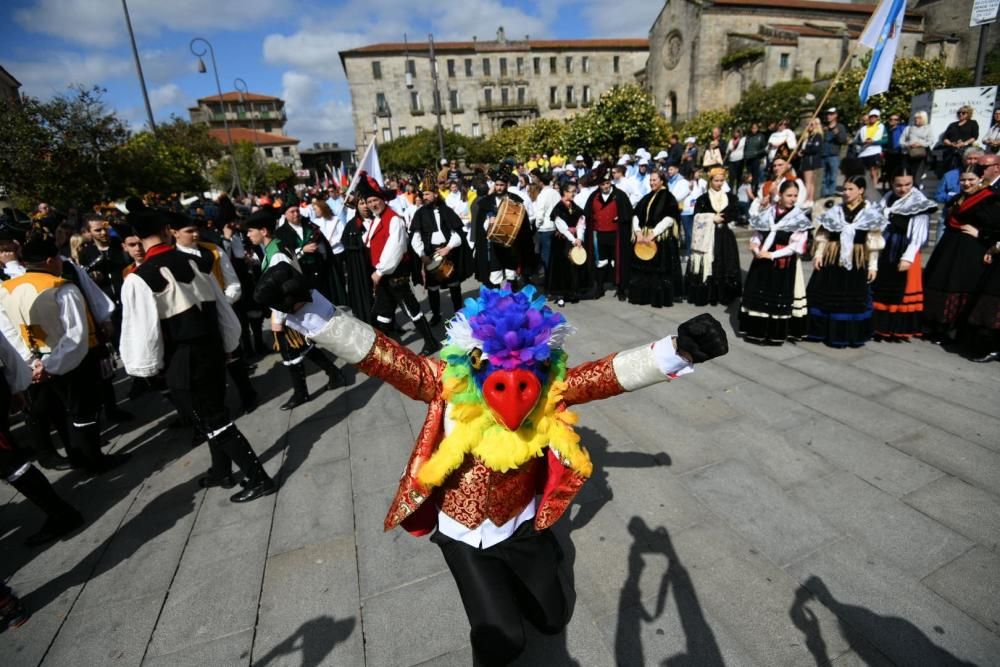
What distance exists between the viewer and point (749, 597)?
2.65 meters

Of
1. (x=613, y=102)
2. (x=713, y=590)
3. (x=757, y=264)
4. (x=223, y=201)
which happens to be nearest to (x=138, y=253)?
(x=223, y=201)

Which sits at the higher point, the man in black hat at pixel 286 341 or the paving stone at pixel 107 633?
the man in black hat at pixel 286 341

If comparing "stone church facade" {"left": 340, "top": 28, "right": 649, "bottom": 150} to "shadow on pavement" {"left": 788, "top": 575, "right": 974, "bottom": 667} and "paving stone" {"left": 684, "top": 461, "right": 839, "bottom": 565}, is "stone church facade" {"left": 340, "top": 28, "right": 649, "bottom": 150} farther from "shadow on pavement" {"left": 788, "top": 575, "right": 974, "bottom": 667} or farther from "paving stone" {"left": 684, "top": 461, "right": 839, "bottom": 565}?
"shadow on pavement" {"left": 788, "top": 575, "right": 974, "bottom": 667}

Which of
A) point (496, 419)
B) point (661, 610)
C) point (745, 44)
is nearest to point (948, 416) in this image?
point (661, 610)

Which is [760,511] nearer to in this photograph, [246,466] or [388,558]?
[388,558]

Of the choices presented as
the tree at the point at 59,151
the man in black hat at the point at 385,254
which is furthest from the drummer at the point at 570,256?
the tree at the point at 59,151

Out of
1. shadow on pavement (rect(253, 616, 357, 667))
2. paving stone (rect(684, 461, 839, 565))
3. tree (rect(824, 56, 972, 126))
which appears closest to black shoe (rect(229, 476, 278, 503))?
shadow on pavement (rect(253, 616, 357, 667))

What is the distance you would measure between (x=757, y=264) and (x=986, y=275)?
217cm

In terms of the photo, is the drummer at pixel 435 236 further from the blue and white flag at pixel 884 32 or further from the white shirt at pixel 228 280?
the blue and white flag at pixel 884 32

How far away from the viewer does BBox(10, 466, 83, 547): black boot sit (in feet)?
11.0

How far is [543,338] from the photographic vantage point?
2082 millimetres

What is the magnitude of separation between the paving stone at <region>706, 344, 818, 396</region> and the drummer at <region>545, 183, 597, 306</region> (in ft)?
10.4

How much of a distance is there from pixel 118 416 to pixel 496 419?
528cm

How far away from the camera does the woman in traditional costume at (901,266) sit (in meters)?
5.46
